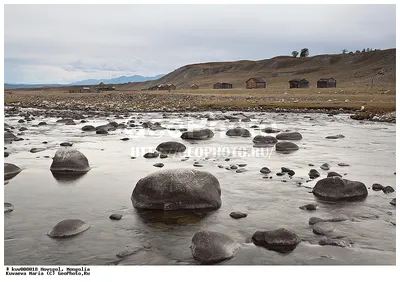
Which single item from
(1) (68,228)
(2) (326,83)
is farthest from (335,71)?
(1) (68,228)

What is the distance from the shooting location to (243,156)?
1703 cm

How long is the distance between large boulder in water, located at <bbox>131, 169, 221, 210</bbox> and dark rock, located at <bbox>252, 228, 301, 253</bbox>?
2.17m

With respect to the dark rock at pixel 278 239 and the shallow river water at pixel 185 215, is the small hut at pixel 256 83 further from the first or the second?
the dark rock at pixel 278 239

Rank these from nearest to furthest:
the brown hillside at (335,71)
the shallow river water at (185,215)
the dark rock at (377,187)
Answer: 1. the shallow river water at (185,215)
2. the dark rock at (377,187)
3. the brown hillside at (335,71)

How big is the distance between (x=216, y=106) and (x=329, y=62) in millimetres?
140694

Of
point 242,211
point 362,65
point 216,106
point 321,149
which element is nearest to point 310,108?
point 216,106

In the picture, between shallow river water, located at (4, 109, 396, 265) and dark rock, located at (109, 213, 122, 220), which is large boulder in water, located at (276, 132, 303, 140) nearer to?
shallow river water, located at (4, 109, 396, 265)

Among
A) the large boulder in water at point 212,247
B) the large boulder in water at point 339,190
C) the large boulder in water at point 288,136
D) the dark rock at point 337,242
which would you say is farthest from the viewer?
the large boulder in water at point 288,136

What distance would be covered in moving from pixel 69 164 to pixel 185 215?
6102 mm

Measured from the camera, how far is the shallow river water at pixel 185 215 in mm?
7312

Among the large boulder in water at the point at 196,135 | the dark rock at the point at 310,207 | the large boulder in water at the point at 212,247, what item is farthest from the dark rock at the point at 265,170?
the large boulder in water at the point at 196,135

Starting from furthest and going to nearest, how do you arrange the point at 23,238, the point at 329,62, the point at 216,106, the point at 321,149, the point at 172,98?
the point at 329,62 < the point at 172,98 < the point at 216,106 < the point at 321,149 < the point at 23,238

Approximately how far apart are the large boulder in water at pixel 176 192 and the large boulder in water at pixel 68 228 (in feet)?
5.63

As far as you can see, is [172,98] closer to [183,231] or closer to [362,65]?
[183,231]
